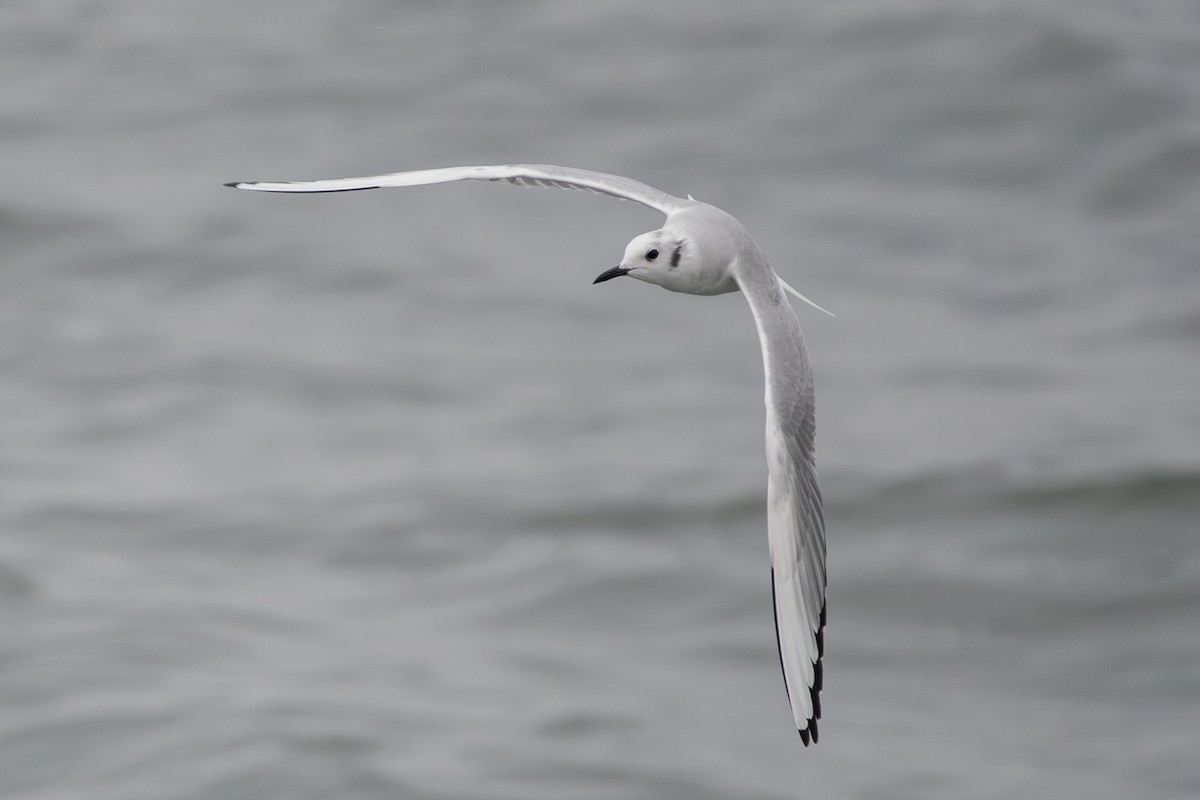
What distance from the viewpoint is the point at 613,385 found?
1546 centimetres

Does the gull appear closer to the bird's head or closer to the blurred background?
the bird's head

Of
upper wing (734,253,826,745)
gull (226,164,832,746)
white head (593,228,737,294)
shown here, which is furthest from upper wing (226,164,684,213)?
upper wing (734,253,826,745)

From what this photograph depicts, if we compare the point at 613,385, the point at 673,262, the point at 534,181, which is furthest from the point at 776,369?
the point at 613,385

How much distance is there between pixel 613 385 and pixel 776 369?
11.8 metres

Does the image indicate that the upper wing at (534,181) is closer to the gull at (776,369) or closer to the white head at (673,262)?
the gull at (776,369)

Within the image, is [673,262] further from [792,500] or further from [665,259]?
[792,500]

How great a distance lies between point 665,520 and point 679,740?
116 inches

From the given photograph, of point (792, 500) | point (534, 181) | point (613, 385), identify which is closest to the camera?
point (792, 500)

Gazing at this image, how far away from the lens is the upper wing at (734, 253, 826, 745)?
12.3 feet

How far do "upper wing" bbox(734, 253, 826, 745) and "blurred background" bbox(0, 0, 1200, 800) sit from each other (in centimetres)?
721

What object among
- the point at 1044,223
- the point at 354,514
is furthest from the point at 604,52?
the point at 354,514

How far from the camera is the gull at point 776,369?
373cm

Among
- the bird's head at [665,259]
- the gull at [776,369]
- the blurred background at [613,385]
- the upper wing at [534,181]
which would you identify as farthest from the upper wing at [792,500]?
the blurred background at [613,385]

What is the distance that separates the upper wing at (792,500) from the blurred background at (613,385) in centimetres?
721
